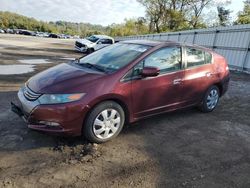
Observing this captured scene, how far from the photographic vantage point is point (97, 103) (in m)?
4.06

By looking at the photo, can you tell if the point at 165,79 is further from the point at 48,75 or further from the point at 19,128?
the point at 19,128

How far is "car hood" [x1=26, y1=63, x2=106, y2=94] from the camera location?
3951mm

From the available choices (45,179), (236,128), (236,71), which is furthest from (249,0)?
(45,179)

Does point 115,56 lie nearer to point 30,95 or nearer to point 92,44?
point 30,95

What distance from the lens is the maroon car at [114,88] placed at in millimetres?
3887

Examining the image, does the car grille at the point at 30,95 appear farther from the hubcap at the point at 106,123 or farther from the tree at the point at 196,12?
the tree at the point at 196,12

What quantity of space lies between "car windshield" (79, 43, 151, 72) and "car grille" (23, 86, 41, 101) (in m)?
1.14

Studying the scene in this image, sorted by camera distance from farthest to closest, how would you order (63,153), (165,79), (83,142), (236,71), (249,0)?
(249,0)
(236,71)
(165,79)
(83,142)
(63,153)

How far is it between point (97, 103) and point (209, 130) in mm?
2298

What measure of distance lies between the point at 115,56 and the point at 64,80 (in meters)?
1.18

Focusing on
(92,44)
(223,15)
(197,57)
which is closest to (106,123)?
(197,57)

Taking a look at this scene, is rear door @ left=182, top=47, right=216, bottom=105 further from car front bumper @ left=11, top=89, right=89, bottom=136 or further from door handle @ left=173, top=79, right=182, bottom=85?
car front bumper @ left=11, top=89, right=89, bottom=136

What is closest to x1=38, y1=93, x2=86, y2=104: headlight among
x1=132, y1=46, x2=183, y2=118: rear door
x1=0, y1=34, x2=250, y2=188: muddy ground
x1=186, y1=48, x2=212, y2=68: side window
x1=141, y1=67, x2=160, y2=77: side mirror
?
x1=0, y1=34, x2=250, y2=188: muddy ground

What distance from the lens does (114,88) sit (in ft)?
13.7
